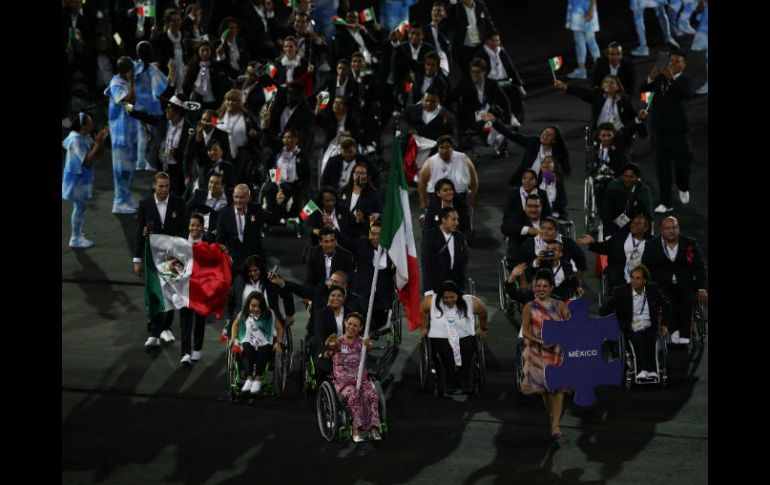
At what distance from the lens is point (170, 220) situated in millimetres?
17672

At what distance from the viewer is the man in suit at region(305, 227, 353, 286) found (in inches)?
654

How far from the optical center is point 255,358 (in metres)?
15.7

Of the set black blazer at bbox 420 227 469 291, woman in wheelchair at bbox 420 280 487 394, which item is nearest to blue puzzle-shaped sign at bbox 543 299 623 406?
woman in wheelchair at bbox 420 280 487 394

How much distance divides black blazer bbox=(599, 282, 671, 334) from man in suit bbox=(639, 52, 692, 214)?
474 cm

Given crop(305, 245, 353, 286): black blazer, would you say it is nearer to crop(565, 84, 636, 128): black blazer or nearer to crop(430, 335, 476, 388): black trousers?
crop(430, 335, 476, 388): black trousers

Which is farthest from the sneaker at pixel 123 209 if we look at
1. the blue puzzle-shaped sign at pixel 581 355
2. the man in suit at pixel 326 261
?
the blue puzzle-shaped sign at pixel 581 355

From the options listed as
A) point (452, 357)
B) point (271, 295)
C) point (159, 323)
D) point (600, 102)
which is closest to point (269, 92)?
point (600, 102)

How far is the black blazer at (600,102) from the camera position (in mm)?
20516

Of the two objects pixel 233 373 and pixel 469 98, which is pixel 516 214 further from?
pixel 469 98

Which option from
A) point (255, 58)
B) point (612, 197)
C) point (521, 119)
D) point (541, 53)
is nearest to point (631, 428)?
point (612, 197)

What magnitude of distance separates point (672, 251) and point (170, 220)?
17.2ft

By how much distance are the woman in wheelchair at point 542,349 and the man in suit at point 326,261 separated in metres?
2.22

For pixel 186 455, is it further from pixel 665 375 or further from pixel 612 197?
pixel 612 197

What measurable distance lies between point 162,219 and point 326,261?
6.79 ft
